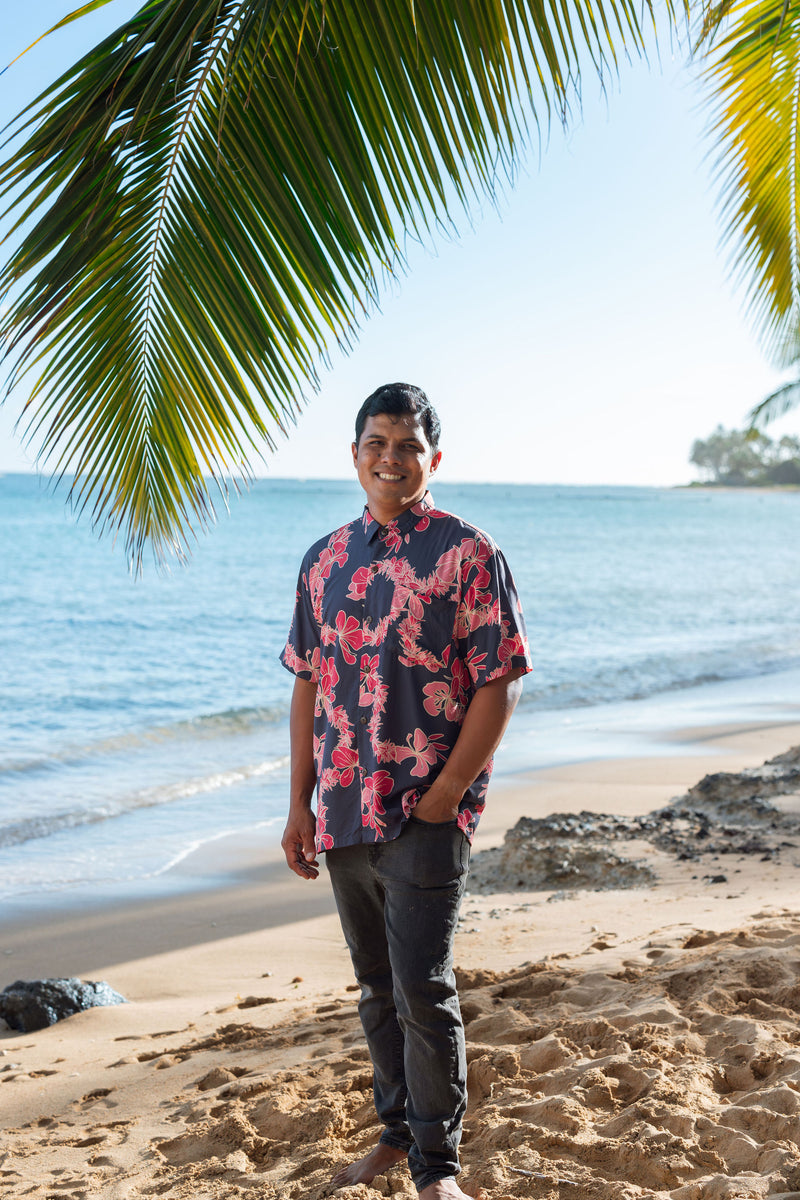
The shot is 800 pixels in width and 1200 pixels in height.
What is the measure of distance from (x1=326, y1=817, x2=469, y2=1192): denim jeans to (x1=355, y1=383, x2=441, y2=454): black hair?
1.03 metres

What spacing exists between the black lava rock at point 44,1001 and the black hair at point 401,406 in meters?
3.55

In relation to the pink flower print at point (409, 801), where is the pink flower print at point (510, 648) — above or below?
above

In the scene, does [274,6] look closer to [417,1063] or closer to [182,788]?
[417,1063]

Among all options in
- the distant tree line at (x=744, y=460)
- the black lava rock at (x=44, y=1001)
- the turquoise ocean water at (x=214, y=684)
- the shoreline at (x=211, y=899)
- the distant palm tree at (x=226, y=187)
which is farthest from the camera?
the distant tree line at (x=744, y=460)

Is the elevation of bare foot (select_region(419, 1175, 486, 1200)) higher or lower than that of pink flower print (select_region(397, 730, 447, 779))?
lower

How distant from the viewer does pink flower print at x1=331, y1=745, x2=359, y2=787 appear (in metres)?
2.49

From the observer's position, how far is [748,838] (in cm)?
645

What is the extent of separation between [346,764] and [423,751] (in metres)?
0.22

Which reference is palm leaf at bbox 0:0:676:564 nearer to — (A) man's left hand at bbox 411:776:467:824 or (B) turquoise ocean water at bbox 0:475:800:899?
(A) man's left hand at bbox 411:776:467:824

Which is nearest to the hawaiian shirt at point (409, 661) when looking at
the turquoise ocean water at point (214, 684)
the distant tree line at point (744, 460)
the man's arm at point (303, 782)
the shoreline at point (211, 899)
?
Answer: the man's arm at point (303, 782)

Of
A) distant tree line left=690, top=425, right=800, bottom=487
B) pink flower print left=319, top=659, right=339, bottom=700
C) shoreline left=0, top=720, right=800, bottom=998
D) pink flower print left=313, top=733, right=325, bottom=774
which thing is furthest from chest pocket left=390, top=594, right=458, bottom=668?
distant tree line left=690, top=425, right=800, bottom=487

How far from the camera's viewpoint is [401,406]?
255 cm

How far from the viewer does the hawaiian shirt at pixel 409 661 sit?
94.3 inches

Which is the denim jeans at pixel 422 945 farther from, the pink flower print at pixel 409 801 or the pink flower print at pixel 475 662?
the pink flower print at pixel 475 662
